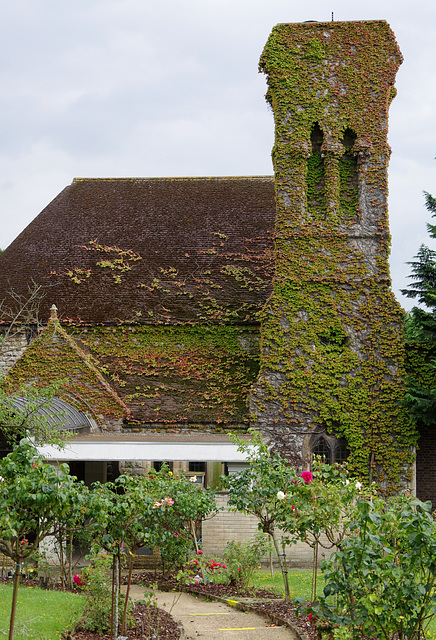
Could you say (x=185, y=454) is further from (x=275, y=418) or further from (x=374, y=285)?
(x=374, y=285)

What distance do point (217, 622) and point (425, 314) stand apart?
1007cm

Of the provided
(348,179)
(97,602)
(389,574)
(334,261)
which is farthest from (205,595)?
(348,179)

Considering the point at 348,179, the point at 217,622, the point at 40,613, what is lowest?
the point at 217,622

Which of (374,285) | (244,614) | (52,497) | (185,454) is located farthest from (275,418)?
(52,497)

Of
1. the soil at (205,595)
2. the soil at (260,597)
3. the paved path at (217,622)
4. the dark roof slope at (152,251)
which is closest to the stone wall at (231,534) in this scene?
the soil at (260,597)

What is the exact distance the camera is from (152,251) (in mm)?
23594

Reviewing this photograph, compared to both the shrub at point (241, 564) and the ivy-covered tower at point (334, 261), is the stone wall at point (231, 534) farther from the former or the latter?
the shrub at point (241, 564)

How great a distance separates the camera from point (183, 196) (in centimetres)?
2586

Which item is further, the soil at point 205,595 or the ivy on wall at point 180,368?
the ivy on wall at point 180,368

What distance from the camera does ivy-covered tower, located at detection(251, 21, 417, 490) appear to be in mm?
18250

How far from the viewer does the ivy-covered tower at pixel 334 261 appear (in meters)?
18.2

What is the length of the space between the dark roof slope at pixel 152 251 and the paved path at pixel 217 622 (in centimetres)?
1035

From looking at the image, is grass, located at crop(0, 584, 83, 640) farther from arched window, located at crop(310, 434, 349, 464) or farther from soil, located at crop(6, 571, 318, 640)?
arched window, located at crop(310, 434, 349, 464)

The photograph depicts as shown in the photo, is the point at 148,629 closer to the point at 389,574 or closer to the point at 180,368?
the point at 389,574
